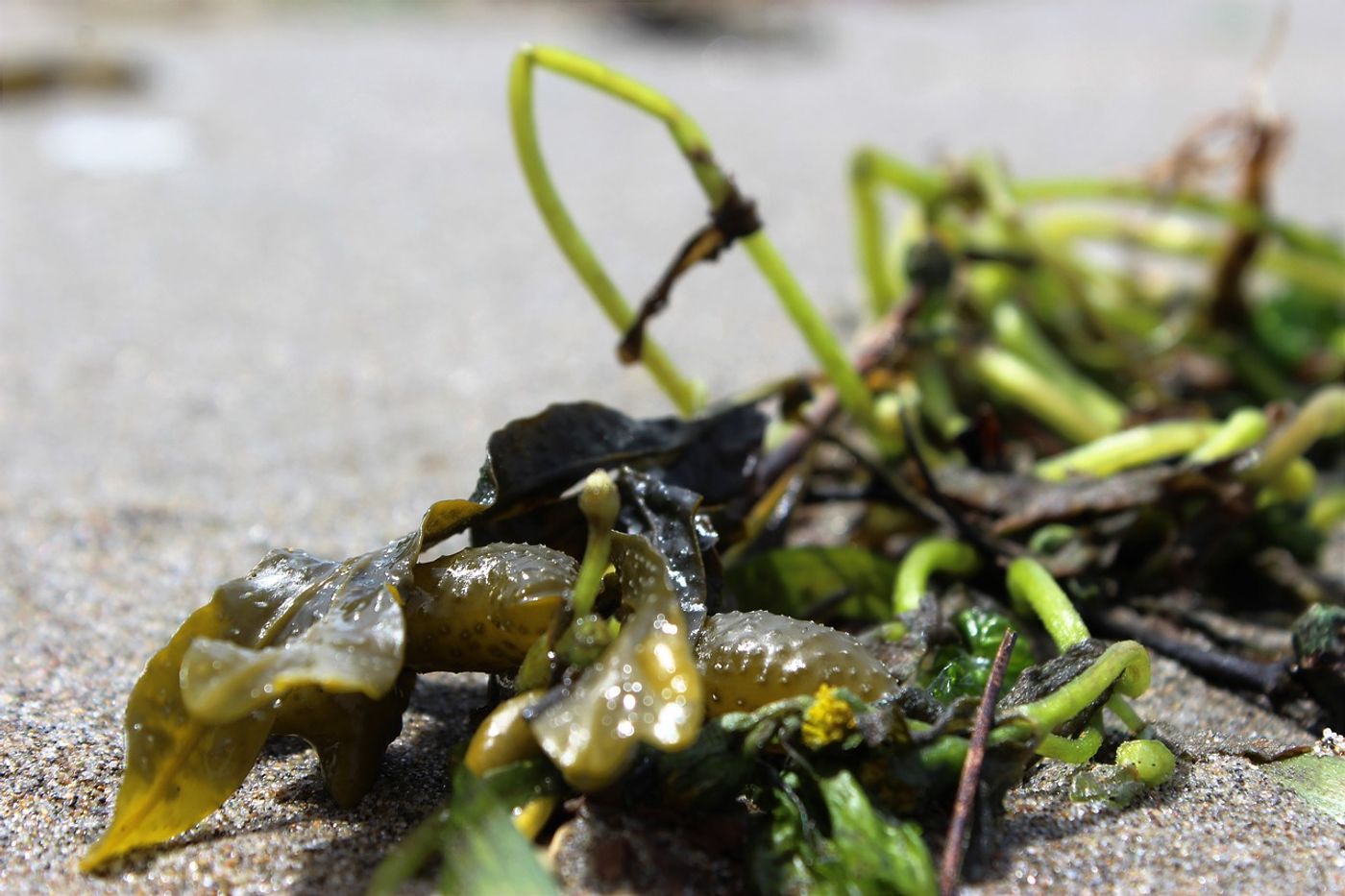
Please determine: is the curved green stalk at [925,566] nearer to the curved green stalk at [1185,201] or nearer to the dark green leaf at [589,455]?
the dark green leaf at [589,455]

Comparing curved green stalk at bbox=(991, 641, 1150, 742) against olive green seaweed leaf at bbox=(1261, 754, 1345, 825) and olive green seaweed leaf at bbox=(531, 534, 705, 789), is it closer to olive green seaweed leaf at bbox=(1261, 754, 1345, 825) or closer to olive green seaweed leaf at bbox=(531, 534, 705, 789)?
olive green seaweed leaf at bbox=(1261, 754, 1345, 825)

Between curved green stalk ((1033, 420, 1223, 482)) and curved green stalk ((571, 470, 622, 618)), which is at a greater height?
curved green stalk ((571, 470, 622, 618))

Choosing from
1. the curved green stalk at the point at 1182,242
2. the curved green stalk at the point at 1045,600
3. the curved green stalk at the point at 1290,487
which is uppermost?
the curved green stalk at the point at 1182,242

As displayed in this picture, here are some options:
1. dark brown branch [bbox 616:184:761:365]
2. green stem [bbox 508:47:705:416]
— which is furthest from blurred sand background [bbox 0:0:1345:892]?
dark brown branch [bbox 616:184:761:365]

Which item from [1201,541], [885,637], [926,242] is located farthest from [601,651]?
[926,242]

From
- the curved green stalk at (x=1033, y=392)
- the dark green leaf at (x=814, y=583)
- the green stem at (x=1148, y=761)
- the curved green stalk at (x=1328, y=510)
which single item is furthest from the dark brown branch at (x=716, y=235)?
the curved green stalk at (x=1328, y=510)

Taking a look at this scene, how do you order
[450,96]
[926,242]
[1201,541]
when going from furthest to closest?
[450,96] → [926,242] → [1201,541]

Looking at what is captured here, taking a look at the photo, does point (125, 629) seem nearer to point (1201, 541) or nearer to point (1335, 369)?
point (1201, 541)
